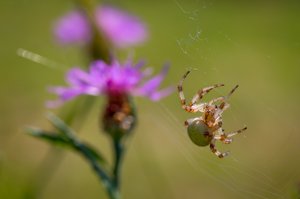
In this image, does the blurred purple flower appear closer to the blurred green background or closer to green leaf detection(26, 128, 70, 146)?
the blurred green background

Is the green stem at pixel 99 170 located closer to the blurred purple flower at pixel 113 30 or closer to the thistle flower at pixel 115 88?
the thistle flower at pixel 115 88

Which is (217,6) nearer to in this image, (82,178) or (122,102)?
(82,178)

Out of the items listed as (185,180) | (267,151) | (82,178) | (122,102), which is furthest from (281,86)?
(122,102)

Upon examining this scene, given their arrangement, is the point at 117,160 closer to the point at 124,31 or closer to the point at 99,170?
the point at 99,170

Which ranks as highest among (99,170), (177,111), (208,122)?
(208,122)

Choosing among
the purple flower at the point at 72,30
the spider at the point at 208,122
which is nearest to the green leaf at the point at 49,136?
the spider at the point at 208,122

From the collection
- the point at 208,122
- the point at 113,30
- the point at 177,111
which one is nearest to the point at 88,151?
the point at 208,122

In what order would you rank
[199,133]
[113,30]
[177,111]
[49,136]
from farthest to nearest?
[177,111], [113,30], [49,136], [199,133]
